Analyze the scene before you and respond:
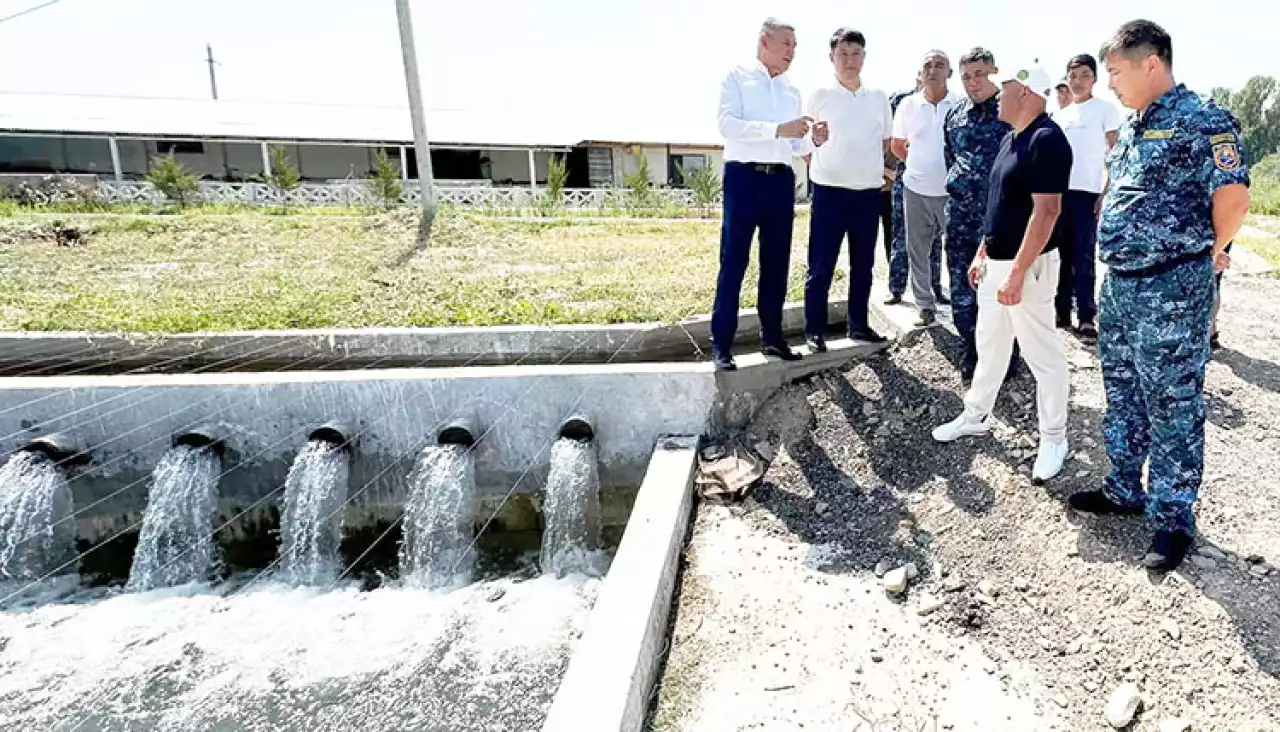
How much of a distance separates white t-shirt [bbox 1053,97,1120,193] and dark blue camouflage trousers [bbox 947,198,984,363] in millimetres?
1129

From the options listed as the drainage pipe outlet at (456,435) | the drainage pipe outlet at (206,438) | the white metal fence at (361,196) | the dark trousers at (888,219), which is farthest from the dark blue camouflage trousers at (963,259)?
the white metal fence at (361,196)

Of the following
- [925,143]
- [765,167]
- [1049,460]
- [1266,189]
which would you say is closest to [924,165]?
[925,143]

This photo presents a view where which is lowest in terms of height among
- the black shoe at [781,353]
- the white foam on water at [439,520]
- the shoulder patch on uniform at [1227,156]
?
the white foam on water at [439,520]

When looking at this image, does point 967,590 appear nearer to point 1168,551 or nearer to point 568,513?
point 1168,551

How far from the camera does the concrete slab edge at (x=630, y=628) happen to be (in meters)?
2.23

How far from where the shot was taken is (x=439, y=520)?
Answer: 4.38m

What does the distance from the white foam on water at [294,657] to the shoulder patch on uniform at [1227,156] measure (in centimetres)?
308

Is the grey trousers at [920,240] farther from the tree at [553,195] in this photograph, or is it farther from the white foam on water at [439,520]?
the tree at [553,195]

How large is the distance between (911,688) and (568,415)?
2.59 meters

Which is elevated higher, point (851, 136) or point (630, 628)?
point (851, 136)

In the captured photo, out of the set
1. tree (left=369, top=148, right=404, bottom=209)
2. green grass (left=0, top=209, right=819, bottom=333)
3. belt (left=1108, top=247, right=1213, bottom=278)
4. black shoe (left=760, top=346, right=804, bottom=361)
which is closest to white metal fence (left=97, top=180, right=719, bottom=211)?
tree (left=369, top=148, right=404, bottom=209)

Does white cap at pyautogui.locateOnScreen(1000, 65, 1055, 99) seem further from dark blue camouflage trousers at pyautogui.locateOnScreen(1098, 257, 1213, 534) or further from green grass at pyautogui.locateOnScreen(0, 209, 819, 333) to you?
green grass at pyautogui.locateOnScreen(0, 209, 819, 333)

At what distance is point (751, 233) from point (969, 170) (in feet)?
3.84

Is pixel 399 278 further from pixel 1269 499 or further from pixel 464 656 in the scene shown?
pixel 1269 499
